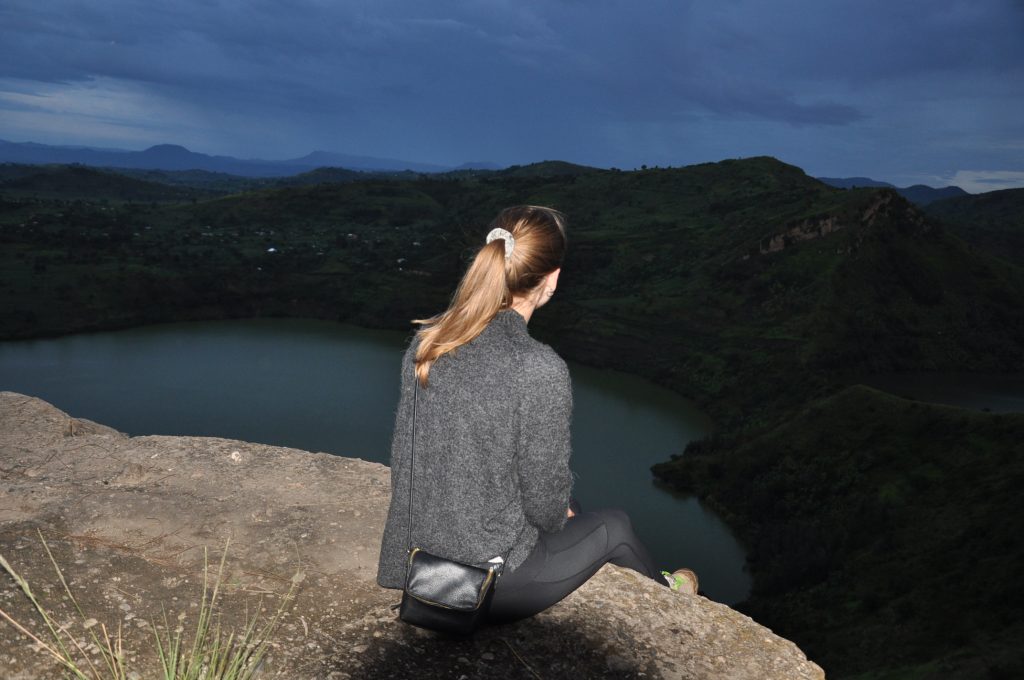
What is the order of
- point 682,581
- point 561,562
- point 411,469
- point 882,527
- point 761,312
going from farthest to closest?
point 761,312 → point 882,527 → point 682,581 → point 561,562 → point 411,469

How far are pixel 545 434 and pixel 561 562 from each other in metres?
0.87

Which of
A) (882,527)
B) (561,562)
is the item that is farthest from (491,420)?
(882,527)

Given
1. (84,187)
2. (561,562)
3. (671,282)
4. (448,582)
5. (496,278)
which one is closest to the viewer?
(496,278)

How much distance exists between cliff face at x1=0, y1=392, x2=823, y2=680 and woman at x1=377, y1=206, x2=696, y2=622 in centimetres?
50

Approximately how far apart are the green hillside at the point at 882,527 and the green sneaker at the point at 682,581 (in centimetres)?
1729

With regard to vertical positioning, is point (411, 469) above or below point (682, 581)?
above

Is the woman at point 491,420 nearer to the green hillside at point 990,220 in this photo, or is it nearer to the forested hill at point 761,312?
the forested hill at point 761,312

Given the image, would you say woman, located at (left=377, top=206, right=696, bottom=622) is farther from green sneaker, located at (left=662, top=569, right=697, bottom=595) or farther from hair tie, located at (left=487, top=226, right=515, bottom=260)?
green sneaker, located at (left=662, top=569, right=697, bottom=595)

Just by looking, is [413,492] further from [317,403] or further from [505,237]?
[317,403]

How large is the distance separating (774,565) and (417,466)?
38732mm

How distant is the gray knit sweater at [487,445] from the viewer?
3170mm

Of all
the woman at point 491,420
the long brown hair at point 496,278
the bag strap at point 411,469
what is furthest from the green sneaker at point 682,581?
the long brown hair at point 496,278

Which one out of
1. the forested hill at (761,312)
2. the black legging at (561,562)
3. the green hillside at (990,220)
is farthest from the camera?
the green hillside at (990,220)

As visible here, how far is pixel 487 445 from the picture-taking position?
3.25 meters
